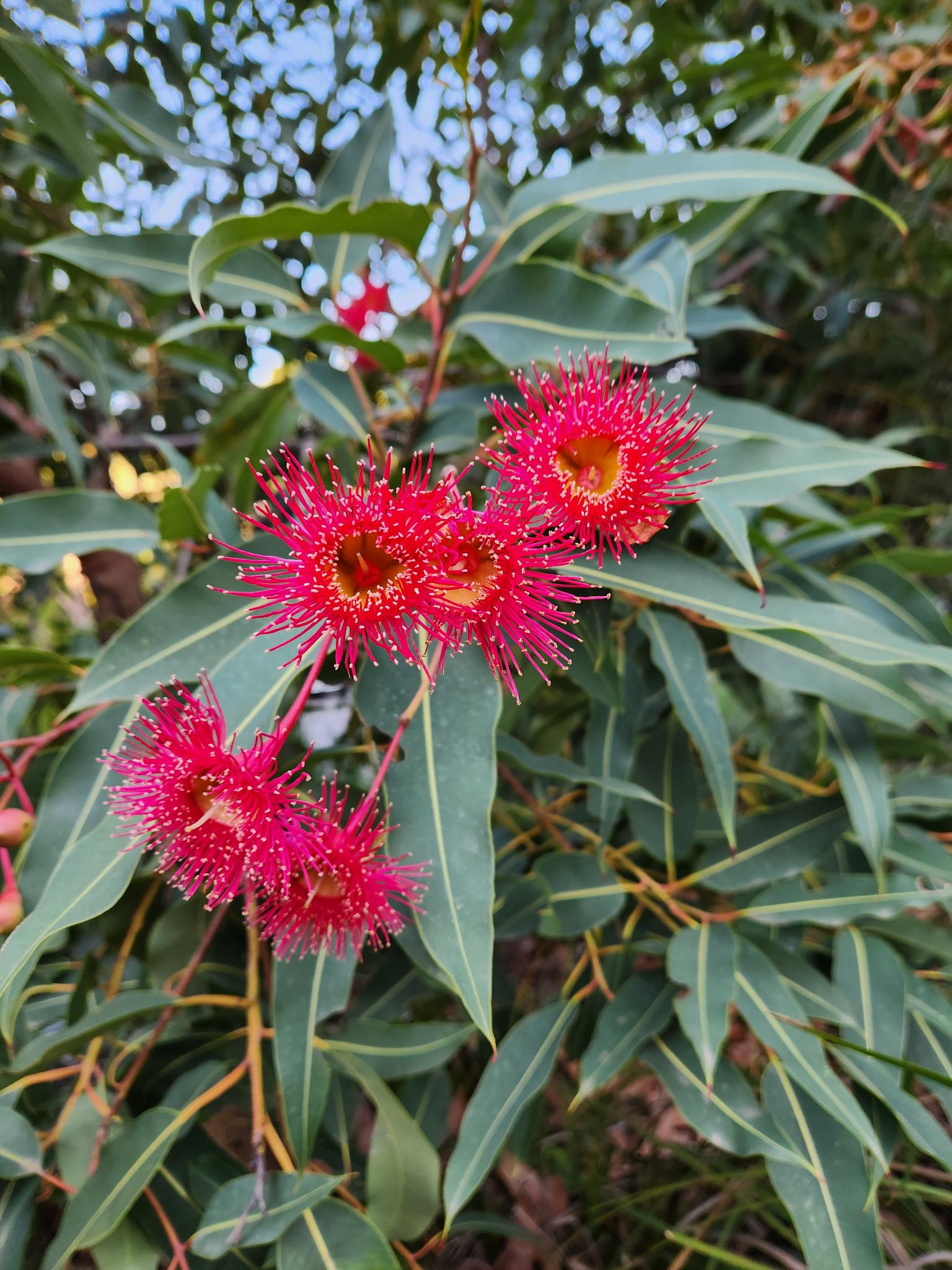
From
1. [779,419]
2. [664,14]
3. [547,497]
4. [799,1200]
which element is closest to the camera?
[547,497]

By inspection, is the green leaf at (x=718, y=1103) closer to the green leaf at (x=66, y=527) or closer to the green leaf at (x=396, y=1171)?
the green leaf at (x=396, y=1171)

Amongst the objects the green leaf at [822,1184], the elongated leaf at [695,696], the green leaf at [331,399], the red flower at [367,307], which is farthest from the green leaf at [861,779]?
the red flower at [367,307]

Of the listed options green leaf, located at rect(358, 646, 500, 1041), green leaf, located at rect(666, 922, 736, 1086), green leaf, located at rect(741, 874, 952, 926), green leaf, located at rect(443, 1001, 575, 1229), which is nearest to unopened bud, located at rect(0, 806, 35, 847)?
green leaf, located at rect(358, 646, 500, 1041)

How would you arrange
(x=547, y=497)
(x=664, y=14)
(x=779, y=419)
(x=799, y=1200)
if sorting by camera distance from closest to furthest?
1. (x=547, y=497)
2. (x=799, y=1200)
3. (x=779, y=419)
4. (x=664, y=14)

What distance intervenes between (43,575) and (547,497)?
3.62ft

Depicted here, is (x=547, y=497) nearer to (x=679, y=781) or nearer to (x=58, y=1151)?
(x=679, y=781)

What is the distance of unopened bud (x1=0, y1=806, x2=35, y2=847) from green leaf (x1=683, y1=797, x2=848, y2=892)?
2.12 feet

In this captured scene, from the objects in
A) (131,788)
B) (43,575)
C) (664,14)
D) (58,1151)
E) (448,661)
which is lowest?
(58,1151)

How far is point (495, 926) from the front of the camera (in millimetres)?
763

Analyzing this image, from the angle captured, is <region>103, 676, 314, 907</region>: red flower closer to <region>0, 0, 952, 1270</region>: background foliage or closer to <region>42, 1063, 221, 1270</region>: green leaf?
<region>0, 0, 952, 1270</region>: background foliage

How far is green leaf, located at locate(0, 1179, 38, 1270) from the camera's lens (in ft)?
2.06

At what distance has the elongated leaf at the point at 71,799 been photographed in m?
0.60

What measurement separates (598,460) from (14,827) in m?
0.59

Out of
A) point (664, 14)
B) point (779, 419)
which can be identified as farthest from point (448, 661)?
point (664, 14)
